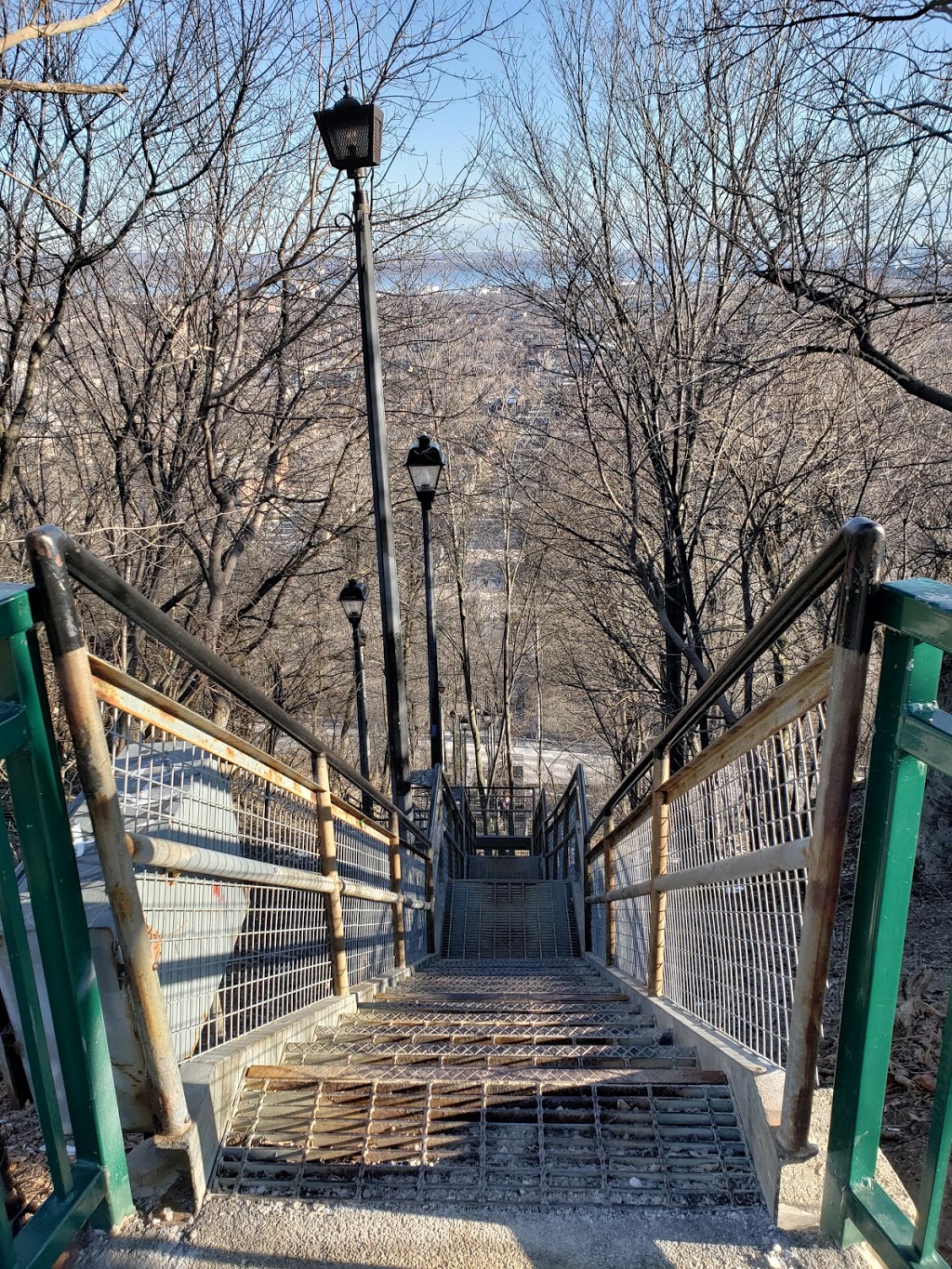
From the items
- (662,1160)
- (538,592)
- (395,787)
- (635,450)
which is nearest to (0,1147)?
(662,1160)

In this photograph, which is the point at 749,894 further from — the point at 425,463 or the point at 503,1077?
the point at 425,463

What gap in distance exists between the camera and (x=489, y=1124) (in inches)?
101

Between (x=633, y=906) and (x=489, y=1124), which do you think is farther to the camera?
(x=633, y=906)

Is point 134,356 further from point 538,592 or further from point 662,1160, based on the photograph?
point 538,592

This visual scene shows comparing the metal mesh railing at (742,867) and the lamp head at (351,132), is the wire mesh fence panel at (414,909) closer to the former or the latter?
the metal mesh railing at (742,867)

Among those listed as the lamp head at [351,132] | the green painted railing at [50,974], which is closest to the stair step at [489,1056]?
the green painted railing at [50,974]

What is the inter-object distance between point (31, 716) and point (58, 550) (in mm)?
346

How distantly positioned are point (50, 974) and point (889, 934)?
5.72 feet

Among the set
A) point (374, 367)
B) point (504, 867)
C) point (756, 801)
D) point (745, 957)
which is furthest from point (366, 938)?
point (504, 867)

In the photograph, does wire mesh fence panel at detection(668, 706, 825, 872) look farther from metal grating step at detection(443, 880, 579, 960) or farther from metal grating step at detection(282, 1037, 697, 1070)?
metal grating step at detection(443, 880, 579, 960)

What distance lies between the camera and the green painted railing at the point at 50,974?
1705 mm

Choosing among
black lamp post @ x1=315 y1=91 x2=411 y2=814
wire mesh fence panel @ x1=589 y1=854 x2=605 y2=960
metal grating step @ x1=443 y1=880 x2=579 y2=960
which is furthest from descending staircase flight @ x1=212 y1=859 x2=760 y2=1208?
metal grating step @ x1=443 y1=880 x2=579 y2=960

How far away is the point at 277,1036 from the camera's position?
3.13 metres

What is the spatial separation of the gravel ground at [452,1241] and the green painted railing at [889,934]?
0.19 metres
